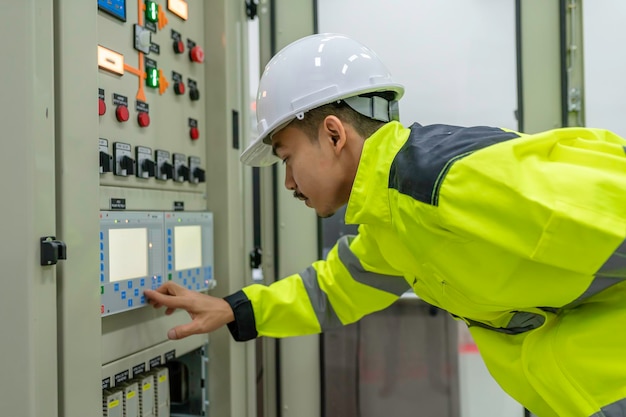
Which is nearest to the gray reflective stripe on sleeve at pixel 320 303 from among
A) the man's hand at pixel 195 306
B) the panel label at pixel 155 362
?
the man's hand at pixel 195 306

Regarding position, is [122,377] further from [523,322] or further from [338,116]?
[523,322]

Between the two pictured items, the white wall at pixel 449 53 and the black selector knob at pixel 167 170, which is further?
the white wall at pixel 449 53

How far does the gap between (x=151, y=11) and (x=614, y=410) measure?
1494 mm

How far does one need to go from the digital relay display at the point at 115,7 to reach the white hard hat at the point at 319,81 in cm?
44

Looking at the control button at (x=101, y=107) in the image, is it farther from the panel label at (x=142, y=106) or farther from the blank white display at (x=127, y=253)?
the blank white display at (x=127, y=253)

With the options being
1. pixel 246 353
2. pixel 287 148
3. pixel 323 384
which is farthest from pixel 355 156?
pixel 323 384

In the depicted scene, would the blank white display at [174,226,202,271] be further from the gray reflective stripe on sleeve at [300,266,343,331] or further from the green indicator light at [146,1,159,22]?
the green indicator light at [146,1,159,22]

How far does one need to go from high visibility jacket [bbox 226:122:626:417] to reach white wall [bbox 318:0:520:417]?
1088mm

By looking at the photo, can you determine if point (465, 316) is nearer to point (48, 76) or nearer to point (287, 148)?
point (287, 148)

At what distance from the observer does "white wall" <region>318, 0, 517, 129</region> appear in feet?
6.90

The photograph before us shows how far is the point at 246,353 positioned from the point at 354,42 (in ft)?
3.95

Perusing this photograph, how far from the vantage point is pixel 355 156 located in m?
1.23

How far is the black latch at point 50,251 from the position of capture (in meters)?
1.03

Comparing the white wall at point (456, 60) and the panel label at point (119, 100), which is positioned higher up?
the white wall at point (456, 60)
